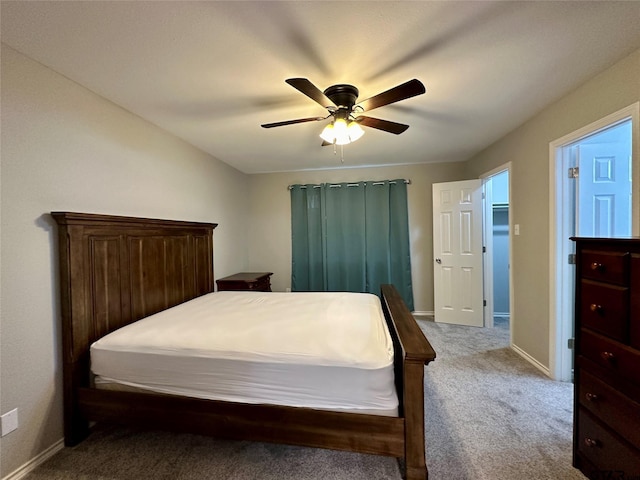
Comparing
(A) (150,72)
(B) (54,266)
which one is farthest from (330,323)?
(A) (150,72)

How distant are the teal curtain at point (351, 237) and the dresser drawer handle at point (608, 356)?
9.70 ft

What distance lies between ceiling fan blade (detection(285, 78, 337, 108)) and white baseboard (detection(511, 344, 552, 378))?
288cm

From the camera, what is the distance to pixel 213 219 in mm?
3590

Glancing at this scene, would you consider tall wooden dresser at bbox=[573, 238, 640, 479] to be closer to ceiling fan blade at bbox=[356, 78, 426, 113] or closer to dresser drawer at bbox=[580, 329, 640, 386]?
dresser drawer at bbox=[580, 329, 640, 386]

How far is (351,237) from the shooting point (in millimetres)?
4355

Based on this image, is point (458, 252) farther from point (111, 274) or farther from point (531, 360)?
point (111, 274)

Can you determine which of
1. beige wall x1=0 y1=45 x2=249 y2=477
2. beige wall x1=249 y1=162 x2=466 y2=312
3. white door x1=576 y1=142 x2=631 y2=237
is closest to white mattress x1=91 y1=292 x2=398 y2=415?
beige wall x1=0 y1=45 x2=249 y2=477

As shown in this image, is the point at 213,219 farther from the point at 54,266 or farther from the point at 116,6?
the point at 116,6

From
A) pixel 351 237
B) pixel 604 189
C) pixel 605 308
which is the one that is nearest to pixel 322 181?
pixel 351 237

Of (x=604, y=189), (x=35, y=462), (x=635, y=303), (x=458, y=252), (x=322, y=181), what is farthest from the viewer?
(x=322, y=181)

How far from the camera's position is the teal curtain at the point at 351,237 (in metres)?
4.25

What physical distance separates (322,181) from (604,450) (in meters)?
3.95

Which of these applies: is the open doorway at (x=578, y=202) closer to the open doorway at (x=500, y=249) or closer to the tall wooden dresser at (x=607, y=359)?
the tall wooden dresser at (x=607, y=359)

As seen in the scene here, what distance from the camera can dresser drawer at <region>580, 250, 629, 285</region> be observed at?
46.3 inches
